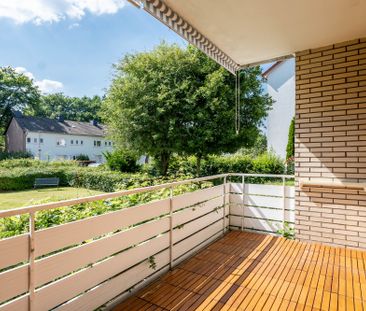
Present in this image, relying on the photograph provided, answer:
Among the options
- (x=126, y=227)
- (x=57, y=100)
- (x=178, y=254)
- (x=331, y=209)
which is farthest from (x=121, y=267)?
(x=57, y=100)

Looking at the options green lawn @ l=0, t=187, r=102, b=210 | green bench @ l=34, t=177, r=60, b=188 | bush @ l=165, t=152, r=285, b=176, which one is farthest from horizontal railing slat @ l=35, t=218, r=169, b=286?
green bench @ l=34, t=177, r=60, b=188

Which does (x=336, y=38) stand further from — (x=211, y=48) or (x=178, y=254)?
(x=178, y=254)

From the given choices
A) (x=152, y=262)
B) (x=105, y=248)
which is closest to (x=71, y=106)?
(x=152, y=262)

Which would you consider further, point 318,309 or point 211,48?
point 211,48

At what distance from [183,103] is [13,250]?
8.46 meters

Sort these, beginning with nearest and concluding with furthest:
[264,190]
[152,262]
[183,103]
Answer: [152,262] < [264,190] < [183,103]

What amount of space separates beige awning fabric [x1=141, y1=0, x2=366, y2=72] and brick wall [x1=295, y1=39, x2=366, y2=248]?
0.98 ft

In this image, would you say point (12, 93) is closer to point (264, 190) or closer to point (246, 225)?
point (246, 225)

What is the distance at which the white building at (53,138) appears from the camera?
28703mm

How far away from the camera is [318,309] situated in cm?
229

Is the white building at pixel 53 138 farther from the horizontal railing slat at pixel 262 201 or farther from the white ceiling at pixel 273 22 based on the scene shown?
the white ceiling at pixel 273 22

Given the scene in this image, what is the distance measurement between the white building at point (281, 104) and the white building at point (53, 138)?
1941 centimetres

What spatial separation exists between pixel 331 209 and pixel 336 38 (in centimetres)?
226

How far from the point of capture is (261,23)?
3.04 meters
